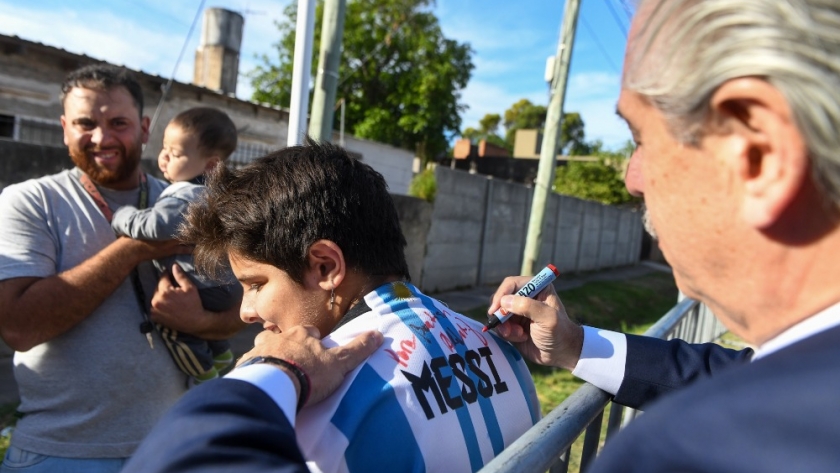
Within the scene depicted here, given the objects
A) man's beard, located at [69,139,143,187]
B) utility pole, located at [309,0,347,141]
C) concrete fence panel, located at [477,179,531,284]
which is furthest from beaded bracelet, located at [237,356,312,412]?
concrete fence panel, located at [477,179,531,284]

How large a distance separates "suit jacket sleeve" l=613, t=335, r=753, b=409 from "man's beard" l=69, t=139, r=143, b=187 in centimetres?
204

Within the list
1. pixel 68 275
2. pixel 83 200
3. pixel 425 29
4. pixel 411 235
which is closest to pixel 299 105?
pixel 83 200

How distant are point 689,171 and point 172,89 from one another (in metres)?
12.7

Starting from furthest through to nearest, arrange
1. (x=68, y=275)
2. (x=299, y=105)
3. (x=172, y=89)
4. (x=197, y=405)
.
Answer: (x=172, y=89), (x=299, y=105), (x=68, y=275), (x=197, y=405)

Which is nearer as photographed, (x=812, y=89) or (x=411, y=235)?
(x=812, y=89)

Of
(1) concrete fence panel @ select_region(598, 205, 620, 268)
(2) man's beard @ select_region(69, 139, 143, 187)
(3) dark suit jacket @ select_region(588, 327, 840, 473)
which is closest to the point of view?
(3) dark suit jacket @ select_region(588, 327, 840, 473)

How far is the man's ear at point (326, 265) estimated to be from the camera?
1.39m

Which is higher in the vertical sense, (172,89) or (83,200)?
(172,89)

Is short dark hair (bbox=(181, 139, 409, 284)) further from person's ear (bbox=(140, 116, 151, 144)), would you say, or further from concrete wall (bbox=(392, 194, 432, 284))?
concrete wall (bbox=(392, 194, 432, 284))

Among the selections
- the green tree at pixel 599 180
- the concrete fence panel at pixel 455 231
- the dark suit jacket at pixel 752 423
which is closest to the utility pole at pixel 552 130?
the concrete fence panel at pixel 455 231

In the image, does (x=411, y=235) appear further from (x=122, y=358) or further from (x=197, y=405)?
(x=197, y=405)

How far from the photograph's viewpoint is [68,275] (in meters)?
2.10

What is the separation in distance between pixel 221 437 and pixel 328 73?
3.70 m

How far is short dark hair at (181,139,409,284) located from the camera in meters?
1.40
